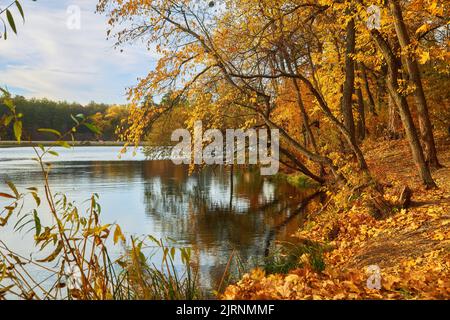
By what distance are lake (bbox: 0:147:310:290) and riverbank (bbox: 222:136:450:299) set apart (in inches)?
54.4

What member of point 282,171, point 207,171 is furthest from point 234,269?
point 207,171

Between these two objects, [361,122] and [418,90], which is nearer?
[418,90]

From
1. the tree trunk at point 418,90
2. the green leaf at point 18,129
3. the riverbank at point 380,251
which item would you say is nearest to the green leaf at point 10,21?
the green leaf at point 18,129

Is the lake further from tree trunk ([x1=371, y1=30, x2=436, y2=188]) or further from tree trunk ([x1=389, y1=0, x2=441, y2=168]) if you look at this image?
tree trunk ([x1=389, y1=0, x2=441, y2=168])

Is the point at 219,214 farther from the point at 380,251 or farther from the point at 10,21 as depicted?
the point at 10,21

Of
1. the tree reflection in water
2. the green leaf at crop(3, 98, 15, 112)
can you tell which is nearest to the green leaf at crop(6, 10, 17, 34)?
the green leaf at crop(3, 98, 15, 112)

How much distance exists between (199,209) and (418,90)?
8.63 meters

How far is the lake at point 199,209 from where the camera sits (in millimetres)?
11742

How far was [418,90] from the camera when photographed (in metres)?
12.1

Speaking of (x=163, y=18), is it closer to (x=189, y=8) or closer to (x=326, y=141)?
(x=189, y=8)

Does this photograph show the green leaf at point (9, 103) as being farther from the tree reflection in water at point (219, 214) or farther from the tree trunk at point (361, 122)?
the tree trunk at point (361, 122)

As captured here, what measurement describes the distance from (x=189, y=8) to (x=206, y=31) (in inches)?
25.2

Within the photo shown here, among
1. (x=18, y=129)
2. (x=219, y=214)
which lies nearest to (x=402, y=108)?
(x=219, y=214)

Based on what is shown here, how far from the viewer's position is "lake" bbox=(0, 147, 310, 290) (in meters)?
11.7
